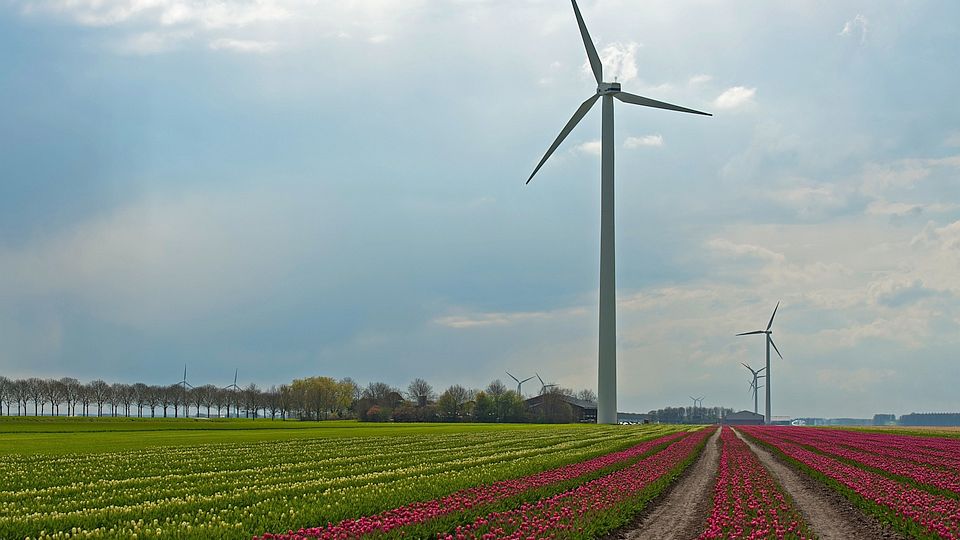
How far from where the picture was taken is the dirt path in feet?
62.2

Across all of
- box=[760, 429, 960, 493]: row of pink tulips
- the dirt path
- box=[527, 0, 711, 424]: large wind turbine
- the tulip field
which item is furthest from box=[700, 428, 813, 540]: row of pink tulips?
box=[527, 0, 711, 424]: large wind turbine

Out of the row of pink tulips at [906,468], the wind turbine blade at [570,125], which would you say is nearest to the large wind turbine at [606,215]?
the wind turbine blade at [570,125]

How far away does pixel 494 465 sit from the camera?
34250mm

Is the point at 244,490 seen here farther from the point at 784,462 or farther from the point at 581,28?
the point at 581,28

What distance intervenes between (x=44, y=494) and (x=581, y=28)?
105 metres

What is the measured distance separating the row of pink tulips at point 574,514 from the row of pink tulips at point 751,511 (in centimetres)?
249

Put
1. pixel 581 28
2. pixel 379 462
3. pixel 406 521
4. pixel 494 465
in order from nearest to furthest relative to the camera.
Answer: pixel 406 521 < pixel 494 465 < pixel 379 462 < pixel 581 28

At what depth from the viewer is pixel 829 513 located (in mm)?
23203

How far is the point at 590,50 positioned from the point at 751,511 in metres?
106

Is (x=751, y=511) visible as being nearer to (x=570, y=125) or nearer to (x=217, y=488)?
(x=217, y=488)

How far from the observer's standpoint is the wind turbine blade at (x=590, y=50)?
112312 mm

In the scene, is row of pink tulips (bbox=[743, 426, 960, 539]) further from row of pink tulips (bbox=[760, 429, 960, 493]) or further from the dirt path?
the dirt path

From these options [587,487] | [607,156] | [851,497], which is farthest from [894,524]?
[607,156]

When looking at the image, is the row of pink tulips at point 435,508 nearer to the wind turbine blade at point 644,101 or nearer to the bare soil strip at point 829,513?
the bare soil strip at point 829,513
